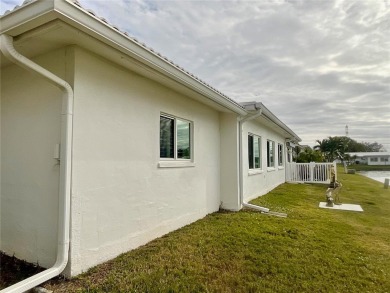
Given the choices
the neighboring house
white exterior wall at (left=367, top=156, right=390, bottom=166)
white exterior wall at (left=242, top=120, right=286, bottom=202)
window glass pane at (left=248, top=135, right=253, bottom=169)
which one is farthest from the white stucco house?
white exterior wall at (left=367, top=156, right=390, bottom=166)

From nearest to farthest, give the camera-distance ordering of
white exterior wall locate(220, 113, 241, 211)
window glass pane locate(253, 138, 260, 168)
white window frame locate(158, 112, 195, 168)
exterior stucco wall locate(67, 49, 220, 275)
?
1. exterior stucco wall locate(67, 49, 220, 275)
2. white window frame locate(158, 112, 195, 168)
3. white exterior wall locate(220, 113, 241, 211)
4. window glass pane locate(253, 138, 260, 168)

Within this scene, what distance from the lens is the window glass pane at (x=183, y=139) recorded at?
6.55 metres

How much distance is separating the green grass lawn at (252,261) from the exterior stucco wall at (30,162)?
3.42 feet

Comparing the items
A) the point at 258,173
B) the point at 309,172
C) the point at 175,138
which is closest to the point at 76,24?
the point at 175,138

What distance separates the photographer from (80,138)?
3.74 meters

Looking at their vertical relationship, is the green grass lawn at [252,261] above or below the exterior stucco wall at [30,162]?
below

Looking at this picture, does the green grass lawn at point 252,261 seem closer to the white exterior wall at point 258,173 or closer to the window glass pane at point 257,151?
the white exterior wall at point 258,173

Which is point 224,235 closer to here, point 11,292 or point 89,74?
point 11,292

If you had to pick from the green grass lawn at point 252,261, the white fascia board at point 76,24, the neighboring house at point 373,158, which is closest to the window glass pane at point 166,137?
the white fascia board at point 76,24

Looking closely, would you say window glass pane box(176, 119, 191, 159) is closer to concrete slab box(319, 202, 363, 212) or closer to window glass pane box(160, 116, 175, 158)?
window glass pane box(160, 116, 175, 158)

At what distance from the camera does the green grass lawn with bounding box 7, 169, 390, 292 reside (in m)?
3.55

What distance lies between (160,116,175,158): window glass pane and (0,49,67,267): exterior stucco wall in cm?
246

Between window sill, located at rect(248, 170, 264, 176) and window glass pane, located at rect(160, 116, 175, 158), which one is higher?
window glass pane, located at rect(160, 116, 175, 158)

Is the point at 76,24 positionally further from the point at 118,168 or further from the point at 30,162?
the point at 30,162
